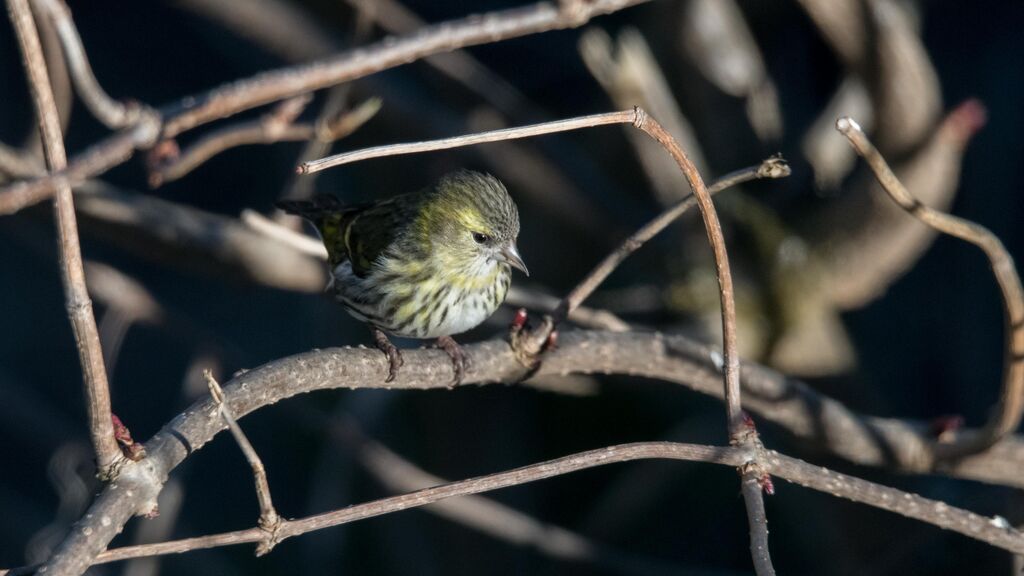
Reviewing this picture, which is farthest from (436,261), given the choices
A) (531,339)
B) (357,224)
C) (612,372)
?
(531,339)

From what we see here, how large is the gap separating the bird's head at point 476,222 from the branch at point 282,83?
3.73 ft

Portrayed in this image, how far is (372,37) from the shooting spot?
14.4 ft

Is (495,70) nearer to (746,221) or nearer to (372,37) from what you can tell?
(372,37)

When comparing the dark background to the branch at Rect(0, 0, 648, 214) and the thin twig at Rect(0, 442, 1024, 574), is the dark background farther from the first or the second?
the branch at Rect(0, 0, 648, 214)

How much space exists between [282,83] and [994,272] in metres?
1.55

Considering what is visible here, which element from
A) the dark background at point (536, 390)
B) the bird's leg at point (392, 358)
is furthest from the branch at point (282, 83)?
the dark background at point (536, 390)

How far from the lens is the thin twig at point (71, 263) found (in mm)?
1489

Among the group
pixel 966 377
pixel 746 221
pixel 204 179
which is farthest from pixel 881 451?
pixel 204 179

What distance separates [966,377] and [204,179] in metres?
4.06

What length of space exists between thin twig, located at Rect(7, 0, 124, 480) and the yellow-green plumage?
170cm

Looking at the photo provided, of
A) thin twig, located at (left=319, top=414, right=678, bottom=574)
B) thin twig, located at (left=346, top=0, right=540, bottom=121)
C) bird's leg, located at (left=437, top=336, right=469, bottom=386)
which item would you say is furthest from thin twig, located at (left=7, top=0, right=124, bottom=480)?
thin twig, located at (left=346, top=0, right=540, bottom=121)

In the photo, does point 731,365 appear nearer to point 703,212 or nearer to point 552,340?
point 703,212

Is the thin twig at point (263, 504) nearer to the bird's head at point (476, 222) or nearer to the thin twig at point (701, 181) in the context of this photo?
the thin twig at point (701, 181)

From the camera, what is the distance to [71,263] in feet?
5.24
